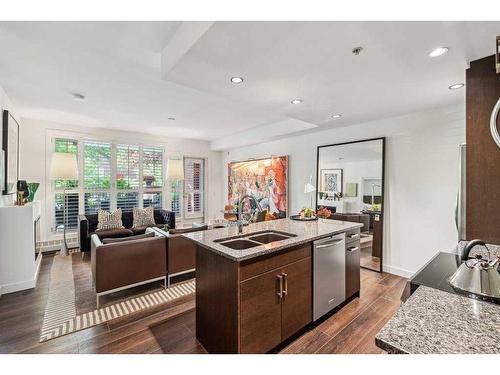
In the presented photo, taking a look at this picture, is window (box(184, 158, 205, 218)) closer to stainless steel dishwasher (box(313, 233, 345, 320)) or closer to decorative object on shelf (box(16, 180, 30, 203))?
decorative object on shelf (box(16, 180, 30, 203))

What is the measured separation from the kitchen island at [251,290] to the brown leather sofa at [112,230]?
297 cm

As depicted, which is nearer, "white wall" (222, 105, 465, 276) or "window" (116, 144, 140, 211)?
"white wall" (222, 105, 465, 276)

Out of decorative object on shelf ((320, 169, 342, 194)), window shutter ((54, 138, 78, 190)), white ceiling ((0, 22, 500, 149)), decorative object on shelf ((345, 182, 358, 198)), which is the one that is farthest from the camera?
window shutter ((54, 138, 78, 190))

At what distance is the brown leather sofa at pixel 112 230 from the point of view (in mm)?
4297

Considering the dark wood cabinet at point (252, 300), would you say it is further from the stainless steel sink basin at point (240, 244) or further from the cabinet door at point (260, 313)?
the stainless steel sink basin at point (240, 244)

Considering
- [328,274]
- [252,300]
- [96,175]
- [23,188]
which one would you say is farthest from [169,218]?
[252,300]

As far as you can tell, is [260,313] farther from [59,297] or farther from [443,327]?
[59,297]

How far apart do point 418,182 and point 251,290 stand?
299 centimetres

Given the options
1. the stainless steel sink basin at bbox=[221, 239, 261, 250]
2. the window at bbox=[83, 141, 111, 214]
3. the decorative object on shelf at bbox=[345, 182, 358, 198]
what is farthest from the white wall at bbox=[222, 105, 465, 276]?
the window at bbox=[83, 141, 111, 214]

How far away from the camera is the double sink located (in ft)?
7.19

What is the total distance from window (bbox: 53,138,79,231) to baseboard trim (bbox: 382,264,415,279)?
5.99 m

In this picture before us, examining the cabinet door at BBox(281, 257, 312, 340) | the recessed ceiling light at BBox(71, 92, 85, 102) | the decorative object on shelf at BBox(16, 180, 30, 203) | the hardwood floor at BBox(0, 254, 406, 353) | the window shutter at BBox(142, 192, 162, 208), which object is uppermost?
the recessed ceiling light at BBox(71, 92, 85, 102)

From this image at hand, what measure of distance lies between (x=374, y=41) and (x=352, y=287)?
2407 millimetres
